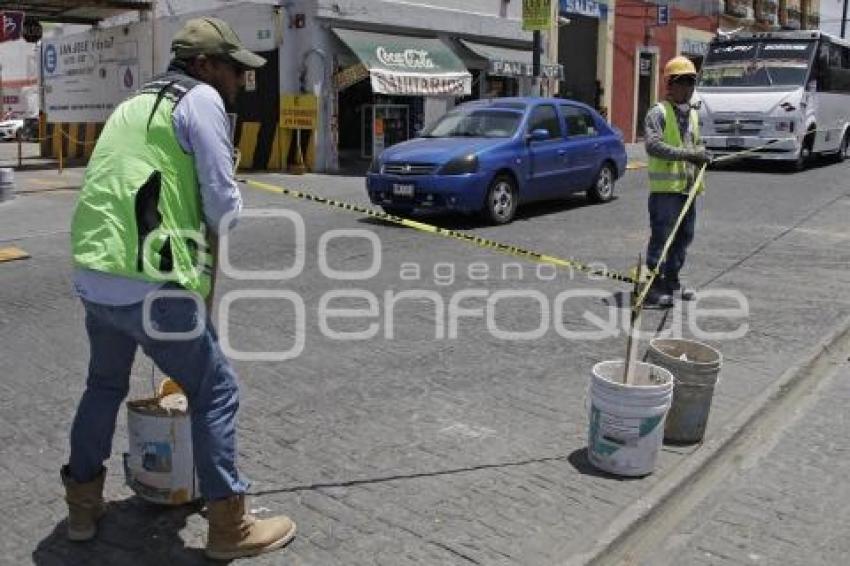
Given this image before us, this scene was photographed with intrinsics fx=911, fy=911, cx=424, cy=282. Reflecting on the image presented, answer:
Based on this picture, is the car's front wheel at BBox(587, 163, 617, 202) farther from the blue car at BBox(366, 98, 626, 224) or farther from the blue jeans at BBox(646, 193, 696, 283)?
the blue jeans at BBox(646, 193, 696, 283)

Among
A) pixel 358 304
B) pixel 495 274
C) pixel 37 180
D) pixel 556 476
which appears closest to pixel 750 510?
pixel 556 476

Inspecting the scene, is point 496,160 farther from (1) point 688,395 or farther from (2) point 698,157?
(1) point 688,395

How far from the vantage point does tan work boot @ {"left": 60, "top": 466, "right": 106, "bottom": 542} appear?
3549 mm

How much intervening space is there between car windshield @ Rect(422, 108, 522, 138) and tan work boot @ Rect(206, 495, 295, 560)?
9734 mm

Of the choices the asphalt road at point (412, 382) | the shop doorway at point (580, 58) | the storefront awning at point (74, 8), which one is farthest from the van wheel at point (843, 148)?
the storefront awning at point (74, 8)

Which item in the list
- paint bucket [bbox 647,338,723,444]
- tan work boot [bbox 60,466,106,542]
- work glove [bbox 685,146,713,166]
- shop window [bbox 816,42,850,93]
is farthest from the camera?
shop window [bbox 816,42,850,93]

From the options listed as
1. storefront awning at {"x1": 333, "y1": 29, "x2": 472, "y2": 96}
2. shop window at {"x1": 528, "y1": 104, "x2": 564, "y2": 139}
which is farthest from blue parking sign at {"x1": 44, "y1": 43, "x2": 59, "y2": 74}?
shop window at {"x1": 528, "y1": 104, "x2": 564, "y2": 139}

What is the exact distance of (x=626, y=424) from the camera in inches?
168

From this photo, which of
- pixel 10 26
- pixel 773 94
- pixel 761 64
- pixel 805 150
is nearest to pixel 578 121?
pixel 773 94

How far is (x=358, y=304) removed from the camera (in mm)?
7781

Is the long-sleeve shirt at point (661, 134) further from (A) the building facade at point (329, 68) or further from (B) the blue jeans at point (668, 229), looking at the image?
(A) the building facade at point (329, 68)

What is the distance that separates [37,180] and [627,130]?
20.4m

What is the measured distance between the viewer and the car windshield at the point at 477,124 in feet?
42.0

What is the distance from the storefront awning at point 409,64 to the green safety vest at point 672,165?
1384 cm
